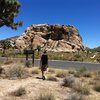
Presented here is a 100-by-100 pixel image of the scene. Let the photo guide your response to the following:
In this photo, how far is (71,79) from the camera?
17.4 m

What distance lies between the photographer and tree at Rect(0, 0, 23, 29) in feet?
70.5

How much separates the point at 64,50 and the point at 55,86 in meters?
106

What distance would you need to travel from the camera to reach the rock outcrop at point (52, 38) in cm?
12900

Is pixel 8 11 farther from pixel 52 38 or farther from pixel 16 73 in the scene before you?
pixel 52 38

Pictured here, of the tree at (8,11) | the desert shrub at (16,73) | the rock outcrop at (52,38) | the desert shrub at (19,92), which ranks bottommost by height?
the desert shrub at (19,92)

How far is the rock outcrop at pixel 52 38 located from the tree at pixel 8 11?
10158 cm

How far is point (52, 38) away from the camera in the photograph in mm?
138500

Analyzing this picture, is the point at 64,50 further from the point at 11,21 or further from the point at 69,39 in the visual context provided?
the point at 11,21

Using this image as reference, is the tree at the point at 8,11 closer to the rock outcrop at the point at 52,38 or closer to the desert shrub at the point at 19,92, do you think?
the desert shrub at the point at 19,92

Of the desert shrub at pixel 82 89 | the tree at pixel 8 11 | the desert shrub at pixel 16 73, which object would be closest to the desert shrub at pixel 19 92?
the desert shrub at pixel 82 89

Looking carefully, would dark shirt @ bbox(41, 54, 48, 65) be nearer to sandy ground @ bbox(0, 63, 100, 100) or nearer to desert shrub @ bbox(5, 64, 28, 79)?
desert shrub @ bbox(5, 64, 28, 79)

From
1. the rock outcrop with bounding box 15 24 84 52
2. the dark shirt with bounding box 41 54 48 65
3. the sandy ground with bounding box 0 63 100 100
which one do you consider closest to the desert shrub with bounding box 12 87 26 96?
the sandy ground with bounding box 0 63 100 100

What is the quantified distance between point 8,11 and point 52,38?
116395 mm

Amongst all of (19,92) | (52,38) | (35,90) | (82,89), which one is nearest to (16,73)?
(35,90)
